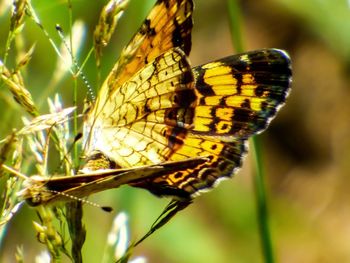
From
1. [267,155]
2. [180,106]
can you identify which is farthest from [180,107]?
[267,155]

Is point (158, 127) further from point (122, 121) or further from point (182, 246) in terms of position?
point (182, 246)

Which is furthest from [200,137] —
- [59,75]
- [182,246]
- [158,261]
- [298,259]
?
[298,259]

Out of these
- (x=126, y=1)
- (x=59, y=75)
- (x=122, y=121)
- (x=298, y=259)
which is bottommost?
(x=298, y=259)

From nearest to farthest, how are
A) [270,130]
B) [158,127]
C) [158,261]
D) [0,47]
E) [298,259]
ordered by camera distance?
[158,127] → [0,47] → [158,261] → [298,259] → [270,130]

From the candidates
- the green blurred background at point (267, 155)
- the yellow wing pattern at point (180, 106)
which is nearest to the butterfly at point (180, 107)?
the yellow wing pattern at point (180, 106)

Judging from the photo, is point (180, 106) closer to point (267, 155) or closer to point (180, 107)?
point (180, 107)

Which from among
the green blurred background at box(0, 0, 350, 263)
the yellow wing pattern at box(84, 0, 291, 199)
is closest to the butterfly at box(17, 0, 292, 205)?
the yellow wing pattern at box(84, 0, 291, 199)

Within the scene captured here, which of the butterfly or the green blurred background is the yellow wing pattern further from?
the green blurred background
